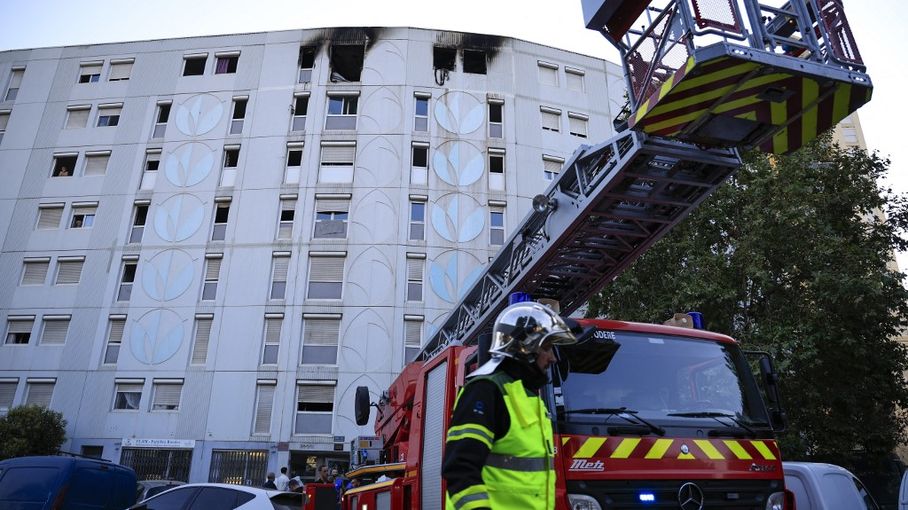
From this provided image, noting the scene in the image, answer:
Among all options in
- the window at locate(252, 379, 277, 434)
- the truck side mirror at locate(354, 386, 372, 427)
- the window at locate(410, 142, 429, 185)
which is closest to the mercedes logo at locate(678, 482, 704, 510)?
the truck side mirror at locate(354, 386, 372, 427)

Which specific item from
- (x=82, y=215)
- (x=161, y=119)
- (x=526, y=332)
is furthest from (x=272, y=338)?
(x=526, y=332)

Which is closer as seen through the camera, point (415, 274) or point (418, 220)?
point (415, 274)

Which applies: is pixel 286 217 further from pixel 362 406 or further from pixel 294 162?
pixel 362 406

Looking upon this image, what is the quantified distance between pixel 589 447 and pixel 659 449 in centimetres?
54

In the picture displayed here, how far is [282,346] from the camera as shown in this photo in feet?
70.5

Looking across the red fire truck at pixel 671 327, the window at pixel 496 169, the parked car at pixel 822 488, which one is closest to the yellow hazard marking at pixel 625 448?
the red fire truck at pixel 671 327

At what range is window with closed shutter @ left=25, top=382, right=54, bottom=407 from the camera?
21859mm

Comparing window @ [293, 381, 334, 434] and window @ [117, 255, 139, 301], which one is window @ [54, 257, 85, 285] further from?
window @ [293, 381, 334, 434]

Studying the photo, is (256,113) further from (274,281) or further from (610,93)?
(610,93)

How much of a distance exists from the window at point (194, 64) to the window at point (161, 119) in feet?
5.86

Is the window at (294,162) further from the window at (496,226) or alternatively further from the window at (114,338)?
the window at (114,338)

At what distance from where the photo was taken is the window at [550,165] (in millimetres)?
25138

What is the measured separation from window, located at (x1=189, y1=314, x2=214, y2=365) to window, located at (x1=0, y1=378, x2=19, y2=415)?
6843 millimetres

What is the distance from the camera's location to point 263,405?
20.9 metres
